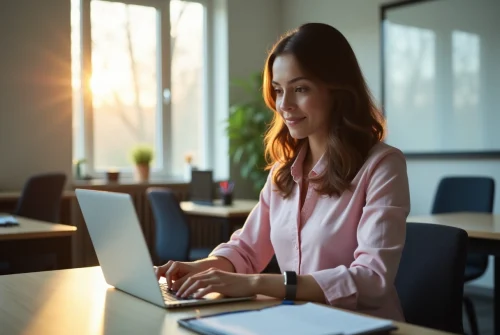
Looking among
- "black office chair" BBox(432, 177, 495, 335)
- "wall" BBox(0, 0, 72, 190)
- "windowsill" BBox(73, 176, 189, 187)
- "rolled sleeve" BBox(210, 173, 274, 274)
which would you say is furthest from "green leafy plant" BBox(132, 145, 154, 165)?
"rolled sleeve" BBox(210, 173, 274, 274)

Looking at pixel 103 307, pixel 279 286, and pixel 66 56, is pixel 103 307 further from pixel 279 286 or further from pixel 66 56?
pixel 66 56

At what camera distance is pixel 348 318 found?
1136mm

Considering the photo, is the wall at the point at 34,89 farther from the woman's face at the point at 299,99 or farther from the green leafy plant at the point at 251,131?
the woman's face at the point at 299,99

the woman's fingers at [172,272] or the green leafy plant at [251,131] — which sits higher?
the green leafy plant at [251,131]

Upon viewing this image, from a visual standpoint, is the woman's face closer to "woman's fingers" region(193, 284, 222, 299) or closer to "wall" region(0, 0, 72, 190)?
"woman's fingers" region(193, 284, 222, 299)

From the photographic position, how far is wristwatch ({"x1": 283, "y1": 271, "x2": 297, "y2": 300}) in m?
1.38

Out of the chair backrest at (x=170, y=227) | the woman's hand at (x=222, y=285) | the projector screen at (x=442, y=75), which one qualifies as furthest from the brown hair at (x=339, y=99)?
the projector screen at (x=442, y=75)

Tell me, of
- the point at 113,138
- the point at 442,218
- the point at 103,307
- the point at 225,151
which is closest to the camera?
the point at 103,307

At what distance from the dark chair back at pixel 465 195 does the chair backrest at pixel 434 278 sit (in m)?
2.58

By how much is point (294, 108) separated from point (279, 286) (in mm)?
462

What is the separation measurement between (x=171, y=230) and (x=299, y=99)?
286 cm

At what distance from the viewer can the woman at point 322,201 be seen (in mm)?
1403

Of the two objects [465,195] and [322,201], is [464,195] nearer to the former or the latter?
[465,195]

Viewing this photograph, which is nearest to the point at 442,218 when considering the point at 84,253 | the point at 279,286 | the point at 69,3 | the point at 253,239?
the point at 253,239
